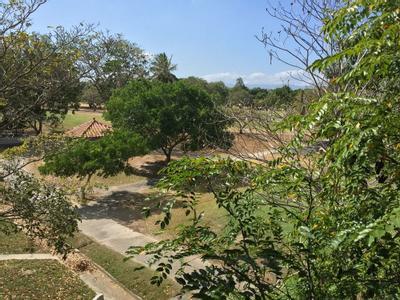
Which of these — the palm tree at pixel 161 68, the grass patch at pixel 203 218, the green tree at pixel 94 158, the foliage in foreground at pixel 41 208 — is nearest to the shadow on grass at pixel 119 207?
the grass patch at pixel 203 218

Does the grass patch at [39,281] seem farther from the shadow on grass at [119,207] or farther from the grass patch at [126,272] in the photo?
the shadow on grass at [119,207]

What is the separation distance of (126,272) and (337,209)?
11618mm

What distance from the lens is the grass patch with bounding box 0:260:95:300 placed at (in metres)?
Answer: 12.7

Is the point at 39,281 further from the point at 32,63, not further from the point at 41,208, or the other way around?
the point at 32,63

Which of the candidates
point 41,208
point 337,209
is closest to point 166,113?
point 41,208

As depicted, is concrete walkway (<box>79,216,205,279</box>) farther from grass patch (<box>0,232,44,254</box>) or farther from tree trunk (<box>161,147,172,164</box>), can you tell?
tree trunk (<box>161,147,172,164</box>)

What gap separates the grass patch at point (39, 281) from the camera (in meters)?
12.7

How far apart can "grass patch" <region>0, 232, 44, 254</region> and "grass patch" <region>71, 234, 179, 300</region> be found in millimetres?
1665

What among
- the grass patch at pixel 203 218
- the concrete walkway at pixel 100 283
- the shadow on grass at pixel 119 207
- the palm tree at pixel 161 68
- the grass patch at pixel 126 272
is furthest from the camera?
the palm tree at pixel 161 68

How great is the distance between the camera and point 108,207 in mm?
23203

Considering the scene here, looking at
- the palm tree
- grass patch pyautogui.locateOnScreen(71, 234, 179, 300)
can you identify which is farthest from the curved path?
the palm tree

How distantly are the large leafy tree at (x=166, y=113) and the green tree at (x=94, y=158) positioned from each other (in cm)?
455

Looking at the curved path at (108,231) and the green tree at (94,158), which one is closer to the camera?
the curved path at (108,231)

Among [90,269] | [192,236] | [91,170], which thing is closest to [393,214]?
[192,236]
